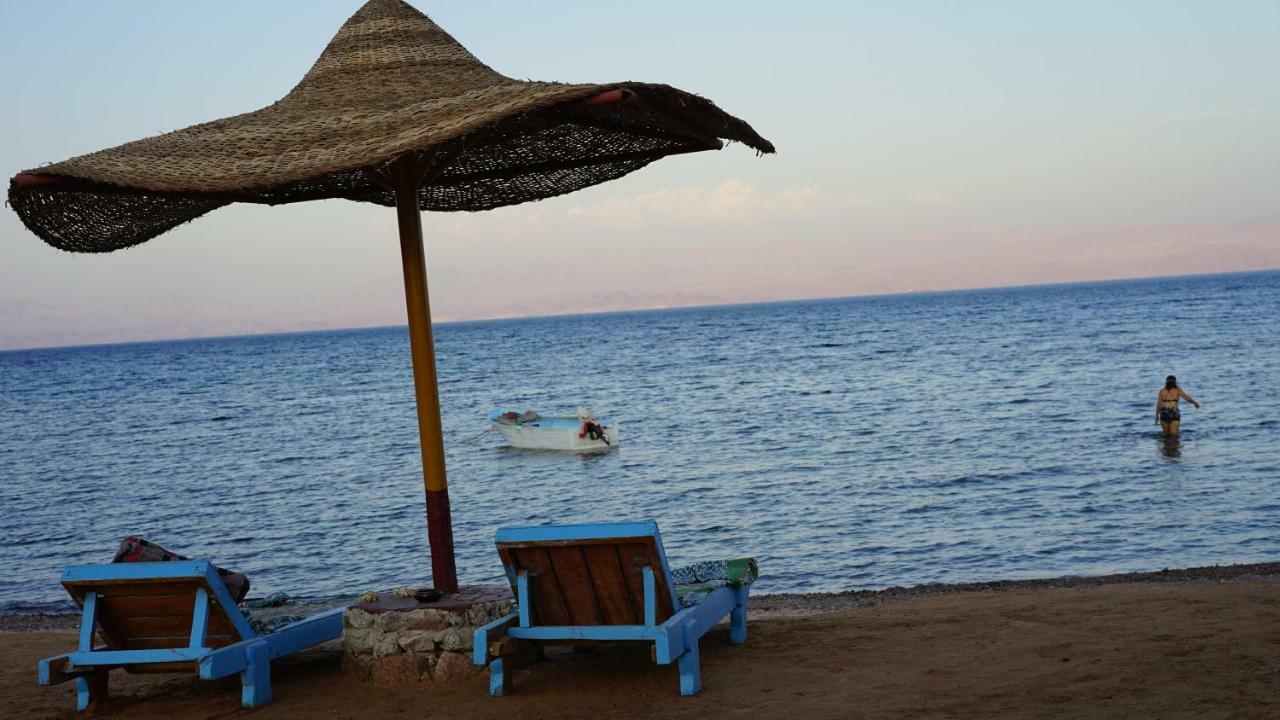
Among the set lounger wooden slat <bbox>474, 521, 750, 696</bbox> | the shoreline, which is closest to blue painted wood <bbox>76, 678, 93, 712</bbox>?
lounger wooden slat <bbox>474, 521, 750, 696</bbox>

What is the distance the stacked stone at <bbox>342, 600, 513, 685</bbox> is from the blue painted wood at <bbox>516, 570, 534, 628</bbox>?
32 centimetres

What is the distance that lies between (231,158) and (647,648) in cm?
340

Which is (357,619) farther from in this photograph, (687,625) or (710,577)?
(710,577)

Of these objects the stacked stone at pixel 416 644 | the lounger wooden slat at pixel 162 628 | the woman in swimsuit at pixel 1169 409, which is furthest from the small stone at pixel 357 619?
the woman in swimsuit at pixel 1169 409

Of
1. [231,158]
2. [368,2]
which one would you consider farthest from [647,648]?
[368,2]

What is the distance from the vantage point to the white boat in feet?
79.7

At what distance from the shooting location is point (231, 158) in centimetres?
507

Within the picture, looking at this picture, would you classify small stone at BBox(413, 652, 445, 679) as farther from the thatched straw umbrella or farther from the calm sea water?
the calm sea water

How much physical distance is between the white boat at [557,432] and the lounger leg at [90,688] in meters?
18.3

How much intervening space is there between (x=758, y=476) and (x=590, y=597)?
537 inches

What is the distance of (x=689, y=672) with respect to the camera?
5363 mm

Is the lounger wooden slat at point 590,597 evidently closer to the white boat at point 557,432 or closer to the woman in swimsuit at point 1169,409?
the woman in swimsuit at point 1169,409

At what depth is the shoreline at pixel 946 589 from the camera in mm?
9250

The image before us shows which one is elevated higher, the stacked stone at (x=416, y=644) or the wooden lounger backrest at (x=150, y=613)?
the wooden lounger backrest at (x=150, y=613)
